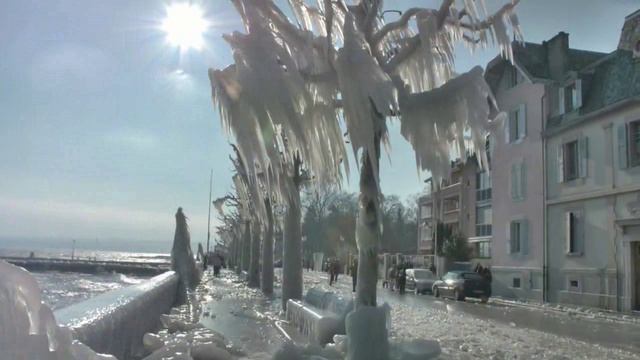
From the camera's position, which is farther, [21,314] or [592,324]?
[592,324]

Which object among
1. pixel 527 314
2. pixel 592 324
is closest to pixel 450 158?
pixel 592 324

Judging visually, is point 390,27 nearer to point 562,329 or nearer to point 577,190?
point 562,329

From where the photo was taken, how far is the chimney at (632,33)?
2681 cm

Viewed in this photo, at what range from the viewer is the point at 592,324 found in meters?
21.8

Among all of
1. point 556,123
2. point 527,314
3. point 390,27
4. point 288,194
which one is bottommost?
point 527,314

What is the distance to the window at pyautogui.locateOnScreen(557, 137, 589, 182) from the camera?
30281 mm

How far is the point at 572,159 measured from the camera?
105 ft

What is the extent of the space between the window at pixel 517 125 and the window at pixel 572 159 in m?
3.74

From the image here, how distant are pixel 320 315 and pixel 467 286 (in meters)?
24.1

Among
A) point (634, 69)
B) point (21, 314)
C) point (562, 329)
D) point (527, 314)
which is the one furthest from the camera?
point (634, 69)

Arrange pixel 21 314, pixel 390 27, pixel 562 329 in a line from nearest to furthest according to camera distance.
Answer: pixel 21 314
pixel 390 27
pixel 562 329

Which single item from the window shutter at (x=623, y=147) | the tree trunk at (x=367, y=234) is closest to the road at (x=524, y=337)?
the tree trunk at (x=367, y=234)

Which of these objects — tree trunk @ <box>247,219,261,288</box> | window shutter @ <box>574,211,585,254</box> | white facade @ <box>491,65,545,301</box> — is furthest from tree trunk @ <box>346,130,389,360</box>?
white facade @ <box>491,65,545,301</box>

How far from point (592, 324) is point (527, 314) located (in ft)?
12.4
